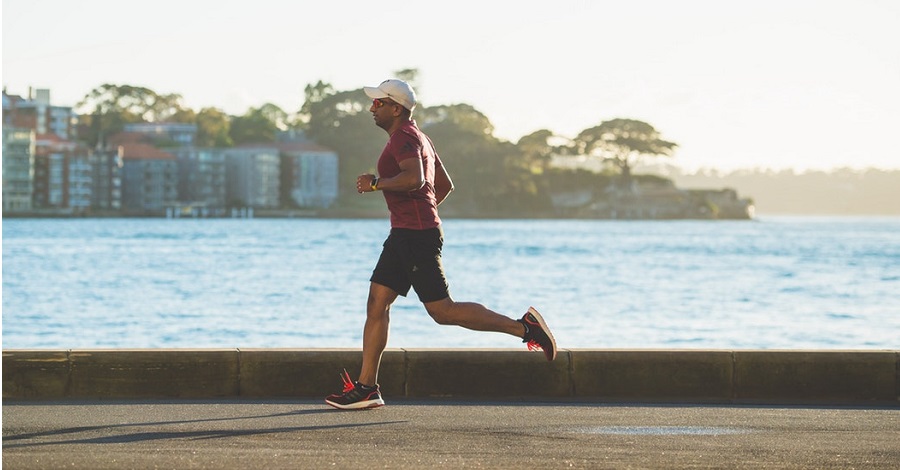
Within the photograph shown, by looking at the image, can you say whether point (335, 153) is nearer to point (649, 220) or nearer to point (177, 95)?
point (177, 95)

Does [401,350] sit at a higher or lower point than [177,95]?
lower

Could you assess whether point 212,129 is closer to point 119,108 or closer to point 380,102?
point 119,108

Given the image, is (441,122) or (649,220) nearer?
(441,122)

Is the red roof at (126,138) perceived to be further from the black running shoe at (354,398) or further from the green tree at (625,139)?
the black running shoe at (354,398)

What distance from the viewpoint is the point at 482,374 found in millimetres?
8117

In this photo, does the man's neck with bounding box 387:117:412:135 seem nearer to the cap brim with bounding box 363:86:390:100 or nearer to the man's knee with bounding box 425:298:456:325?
the cap brim with bounding box 363:86:390:100

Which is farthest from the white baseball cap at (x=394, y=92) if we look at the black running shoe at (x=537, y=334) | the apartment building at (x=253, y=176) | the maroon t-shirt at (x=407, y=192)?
the apartment building at (x=253, y=176)

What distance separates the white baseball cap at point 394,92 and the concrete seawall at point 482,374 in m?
1.64

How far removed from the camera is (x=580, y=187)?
177m

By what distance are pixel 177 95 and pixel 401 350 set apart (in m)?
178

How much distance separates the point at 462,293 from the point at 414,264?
4869 centimetres

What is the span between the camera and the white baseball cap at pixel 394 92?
700 cm

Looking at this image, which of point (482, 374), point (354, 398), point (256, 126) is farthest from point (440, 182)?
point (256, 126)

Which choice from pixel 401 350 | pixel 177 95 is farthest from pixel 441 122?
pixel 401 350
